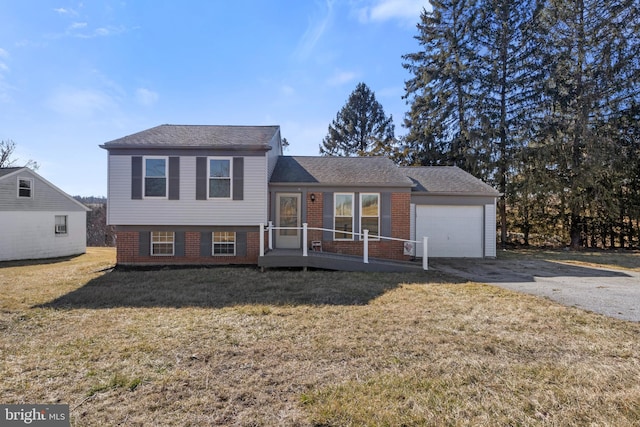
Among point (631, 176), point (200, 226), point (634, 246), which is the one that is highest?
point (631, 176)

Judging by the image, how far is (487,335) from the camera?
4293mm

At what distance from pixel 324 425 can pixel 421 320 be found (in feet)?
9.83

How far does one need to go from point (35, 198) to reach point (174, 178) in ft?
42.4

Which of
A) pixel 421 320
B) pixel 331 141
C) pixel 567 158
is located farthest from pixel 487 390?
pixel 331 141

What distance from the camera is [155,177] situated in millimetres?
10148

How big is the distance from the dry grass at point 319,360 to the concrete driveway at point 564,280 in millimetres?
928

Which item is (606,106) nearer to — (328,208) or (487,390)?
(328,208)

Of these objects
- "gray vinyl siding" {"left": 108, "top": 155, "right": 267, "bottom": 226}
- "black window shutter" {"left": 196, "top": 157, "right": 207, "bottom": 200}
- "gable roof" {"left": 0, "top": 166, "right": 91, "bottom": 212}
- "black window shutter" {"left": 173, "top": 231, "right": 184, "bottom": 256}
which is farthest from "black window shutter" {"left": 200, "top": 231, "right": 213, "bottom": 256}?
"gable roof" {"left": 0, "top": 166, "right": 91, "bottom": 212}

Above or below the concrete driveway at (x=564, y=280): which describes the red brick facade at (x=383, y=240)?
above

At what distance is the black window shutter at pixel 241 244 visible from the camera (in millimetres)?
10578

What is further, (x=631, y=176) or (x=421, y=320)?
(x=631, y=176)

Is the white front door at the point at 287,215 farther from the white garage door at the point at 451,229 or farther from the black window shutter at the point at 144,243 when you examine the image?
the white garage door at the point at 451,229

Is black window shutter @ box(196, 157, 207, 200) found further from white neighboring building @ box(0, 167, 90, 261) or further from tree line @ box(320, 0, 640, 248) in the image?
tree line @ box(320, 0, 640, 248)

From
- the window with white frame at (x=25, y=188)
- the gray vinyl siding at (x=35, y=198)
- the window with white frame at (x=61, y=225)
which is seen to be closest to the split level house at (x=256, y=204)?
the gray vinyl siding at (x=35, y=198)
